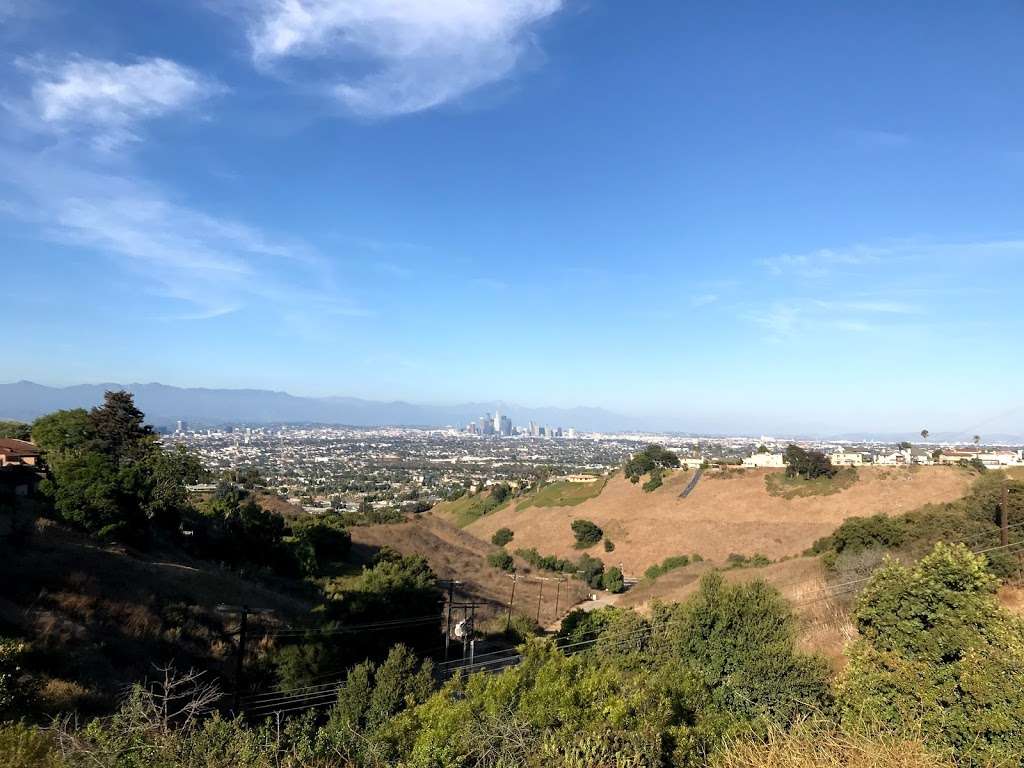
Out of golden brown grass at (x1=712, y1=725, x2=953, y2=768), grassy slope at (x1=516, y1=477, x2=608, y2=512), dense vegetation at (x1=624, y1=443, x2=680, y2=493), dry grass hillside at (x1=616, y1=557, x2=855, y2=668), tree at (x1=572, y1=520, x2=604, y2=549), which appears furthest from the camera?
grassy slope at (x1=516, y1=477, x2=608, y2=512)

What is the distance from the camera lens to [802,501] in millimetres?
51219

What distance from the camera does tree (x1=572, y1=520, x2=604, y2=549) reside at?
53.2 metres

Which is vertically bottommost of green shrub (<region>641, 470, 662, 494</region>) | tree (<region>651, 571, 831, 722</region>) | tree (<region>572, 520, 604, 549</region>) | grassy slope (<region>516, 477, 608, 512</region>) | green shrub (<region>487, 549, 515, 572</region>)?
green shrub (<region>487, 549, 515, 572</region>)

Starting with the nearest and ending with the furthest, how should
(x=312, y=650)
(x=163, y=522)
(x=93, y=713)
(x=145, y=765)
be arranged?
(x=145, y=765)
(x=93, y=713)
(x=312, y=650)
(x=163, y=522)

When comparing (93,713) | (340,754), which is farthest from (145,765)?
(93,713)

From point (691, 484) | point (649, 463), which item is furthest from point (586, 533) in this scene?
point (649, 463)

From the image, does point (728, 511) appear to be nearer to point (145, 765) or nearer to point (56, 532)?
point (56, 532)

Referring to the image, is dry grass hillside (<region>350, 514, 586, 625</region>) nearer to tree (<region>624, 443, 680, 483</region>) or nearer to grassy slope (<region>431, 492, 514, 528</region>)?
grassy slope (<region>431, 492, 514, 528</region>)

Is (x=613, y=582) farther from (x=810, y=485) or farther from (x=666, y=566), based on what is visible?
(x=810, y=485)

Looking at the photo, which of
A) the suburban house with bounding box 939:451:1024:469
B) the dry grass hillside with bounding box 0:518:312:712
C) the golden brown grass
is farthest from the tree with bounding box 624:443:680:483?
the golden brown grass

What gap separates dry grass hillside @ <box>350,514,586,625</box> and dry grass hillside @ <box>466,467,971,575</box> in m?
7.22

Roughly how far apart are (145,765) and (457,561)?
40.4 metres

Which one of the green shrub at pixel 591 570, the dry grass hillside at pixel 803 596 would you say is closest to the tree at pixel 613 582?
the green shrub at pixel 591 570

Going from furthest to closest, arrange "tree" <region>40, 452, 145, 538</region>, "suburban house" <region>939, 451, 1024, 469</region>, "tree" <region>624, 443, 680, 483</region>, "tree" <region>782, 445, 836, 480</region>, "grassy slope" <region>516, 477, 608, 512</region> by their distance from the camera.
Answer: "tree" <region>624, 443, 680, 483</region>, "grassy slope" <region>516, 477, 608, 512</region>, "suburban house" <region>939, 451, 1024, 469</region>, "tree" <region>782, 445, 836, 480</region>, "tree" <region>40, 452, 145, 538</region>
